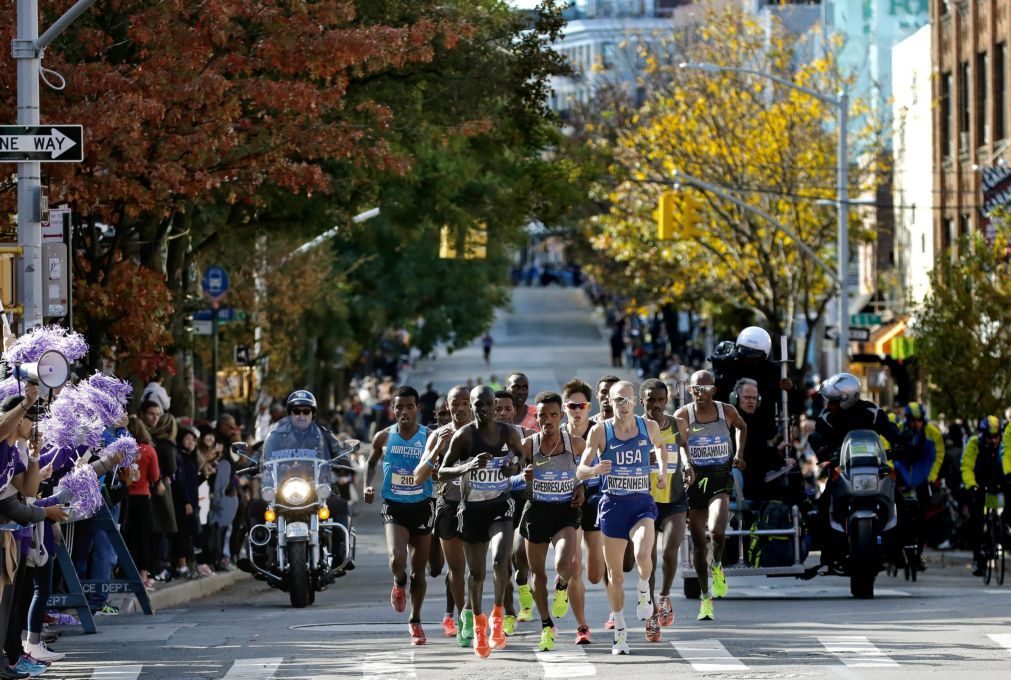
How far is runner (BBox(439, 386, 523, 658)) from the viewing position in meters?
14.8

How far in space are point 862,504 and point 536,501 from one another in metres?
4.32

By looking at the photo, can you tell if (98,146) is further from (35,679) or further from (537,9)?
(537,9)

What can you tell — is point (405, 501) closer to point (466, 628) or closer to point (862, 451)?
point (466, 628)

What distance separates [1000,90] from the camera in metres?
42.5

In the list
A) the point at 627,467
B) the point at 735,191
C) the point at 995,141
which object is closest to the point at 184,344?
the point at 627,467

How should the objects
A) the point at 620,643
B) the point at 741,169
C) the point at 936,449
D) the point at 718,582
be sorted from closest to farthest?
the point at 620,643
the point at 718,582
the point at 936,449
the point at 741,169

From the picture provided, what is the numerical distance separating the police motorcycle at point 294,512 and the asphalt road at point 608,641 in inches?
14.4

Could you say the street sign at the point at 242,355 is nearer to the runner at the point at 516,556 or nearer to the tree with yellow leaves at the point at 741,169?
the tree with yellow leaves at the point at 741,169

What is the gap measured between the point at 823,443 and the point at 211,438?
296 inches

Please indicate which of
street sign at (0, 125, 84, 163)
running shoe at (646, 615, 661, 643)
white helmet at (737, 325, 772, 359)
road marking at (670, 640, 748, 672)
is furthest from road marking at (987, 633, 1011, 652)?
street sign at (0, 125, 84, 163)

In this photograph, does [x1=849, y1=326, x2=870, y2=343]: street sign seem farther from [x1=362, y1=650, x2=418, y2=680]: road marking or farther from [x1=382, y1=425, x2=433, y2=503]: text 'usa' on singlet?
[x1=362, y1=650, x2=418, y2=680]: road marking

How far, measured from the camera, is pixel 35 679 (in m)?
13.8

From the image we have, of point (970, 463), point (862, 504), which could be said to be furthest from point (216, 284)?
point (862, 504)

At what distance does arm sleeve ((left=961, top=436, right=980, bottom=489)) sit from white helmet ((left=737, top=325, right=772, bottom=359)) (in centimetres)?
263
